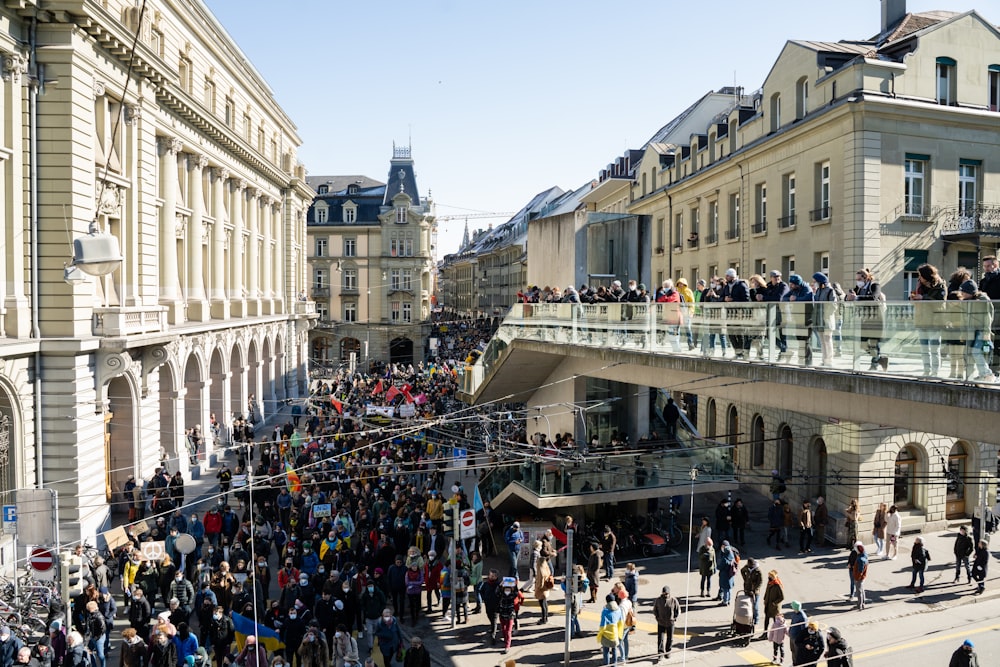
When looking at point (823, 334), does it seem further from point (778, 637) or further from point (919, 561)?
point (919, 561)

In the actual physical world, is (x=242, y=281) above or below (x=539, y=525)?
above

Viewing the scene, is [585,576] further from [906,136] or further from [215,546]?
[906,136]

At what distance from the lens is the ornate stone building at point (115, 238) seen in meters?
19.8

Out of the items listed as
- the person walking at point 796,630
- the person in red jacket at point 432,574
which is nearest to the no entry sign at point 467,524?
the person in red jacket at point 432,574

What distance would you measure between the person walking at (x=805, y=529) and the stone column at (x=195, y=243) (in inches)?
978

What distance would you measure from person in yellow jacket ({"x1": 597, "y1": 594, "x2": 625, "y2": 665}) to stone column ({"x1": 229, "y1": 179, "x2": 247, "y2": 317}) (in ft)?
103

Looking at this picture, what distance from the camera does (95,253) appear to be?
11070 millimetres

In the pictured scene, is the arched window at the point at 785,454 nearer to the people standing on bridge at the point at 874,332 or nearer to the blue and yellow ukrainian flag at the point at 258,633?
the people standing on bridge at the point at 874,332

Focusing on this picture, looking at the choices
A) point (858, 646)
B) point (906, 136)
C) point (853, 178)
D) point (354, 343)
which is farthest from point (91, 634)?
point (354, 343)

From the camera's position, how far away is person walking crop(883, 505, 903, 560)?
835 inches

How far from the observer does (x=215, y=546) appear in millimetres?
20219

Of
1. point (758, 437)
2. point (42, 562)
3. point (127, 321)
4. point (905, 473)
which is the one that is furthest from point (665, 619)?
point (758, 437)

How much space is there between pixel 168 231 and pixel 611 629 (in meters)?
22.6

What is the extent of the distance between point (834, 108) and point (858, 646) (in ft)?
53.0
